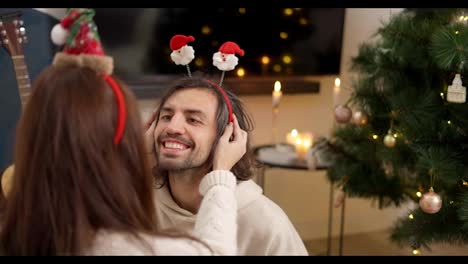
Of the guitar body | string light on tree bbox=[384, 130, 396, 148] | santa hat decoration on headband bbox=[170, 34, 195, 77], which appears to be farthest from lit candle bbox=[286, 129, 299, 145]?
the guitar body

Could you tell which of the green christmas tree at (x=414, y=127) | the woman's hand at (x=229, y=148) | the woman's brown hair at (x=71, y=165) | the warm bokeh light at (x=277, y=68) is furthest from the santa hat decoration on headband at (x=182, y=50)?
the warm bokeh light at (x=277, y=68)

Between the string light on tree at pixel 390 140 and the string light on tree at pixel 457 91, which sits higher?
the string light on tree at pixel 457 91

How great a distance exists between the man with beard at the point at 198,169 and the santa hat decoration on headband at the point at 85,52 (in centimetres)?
54

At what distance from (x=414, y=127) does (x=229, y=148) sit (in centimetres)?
90

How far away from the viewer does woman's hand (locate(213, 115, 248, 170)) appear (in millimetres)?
1206

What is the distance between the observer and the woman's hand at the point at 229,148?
3.96 feet

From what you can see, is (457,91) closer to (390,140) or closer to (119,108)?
(390,140)

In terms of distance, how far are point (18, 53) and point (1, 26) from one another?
0.27 ft

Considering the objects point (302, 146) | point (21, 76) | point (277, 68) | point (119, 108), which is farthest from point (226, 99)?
point (277, 68)

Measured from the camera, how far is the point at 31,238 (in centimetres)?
89

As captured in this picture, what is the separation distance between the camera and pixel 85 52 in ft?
2.84

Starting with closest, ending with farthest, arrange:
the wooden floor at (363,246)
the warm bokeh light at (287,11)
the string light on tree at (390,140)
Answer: the string light on tree at (390,140)
the warm bokeh light at (287,11)
the wooden floor at (363,246)

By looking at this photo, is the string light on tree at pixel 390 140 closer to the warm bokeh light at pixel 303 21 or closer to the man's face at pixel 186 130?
the man's face at pixel 186 130

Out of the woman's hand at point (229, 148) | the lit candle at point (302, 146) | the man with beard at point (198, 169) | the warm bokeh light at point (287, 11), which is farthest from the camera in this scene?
the warm bokeh light at point (287, 11)
